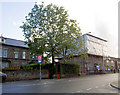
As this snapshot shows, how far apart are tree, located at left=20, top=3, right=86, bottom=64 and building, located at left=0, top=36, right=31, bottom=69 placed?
10.5 m

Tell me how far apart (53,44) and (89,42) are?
33.6 meters

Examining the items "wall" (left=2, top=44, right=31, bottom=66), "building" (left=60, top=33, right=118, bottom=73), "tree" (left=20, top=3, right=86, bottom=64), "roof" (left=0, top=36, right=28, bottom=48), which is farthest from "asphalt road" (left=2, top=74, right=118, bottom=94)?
"building" (left=60, top=33, right=118, bottom=73)

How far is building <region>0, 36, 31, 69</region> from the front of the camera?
36.5m

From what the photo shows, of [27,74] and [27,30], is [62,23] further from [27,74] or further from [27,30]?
[27,74]

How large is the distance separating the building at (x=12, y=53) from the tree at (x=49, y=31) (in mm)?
10503

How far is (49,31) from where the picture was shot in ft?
85.0

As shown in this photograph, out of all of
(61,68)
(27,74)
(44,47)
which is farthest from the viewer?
(61,68)

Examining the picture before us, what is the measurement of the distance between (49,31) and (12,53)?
55.7 feet

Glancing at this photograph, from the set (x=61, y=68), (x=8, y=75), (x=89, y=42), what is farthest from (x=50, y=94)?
(x=89, y=42)

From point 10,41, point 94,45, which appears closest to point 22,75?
point 10,41

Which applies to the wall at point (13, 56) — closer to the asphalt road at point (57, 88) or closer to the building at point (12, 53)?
the building at point (12, 53)

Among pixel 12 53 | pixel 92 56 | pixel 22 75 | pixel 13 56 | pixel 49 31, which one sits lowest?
pixel 22 75

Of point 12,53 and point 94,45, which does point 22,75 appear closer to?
point 12,53

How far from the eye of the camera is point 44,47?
950 inches
